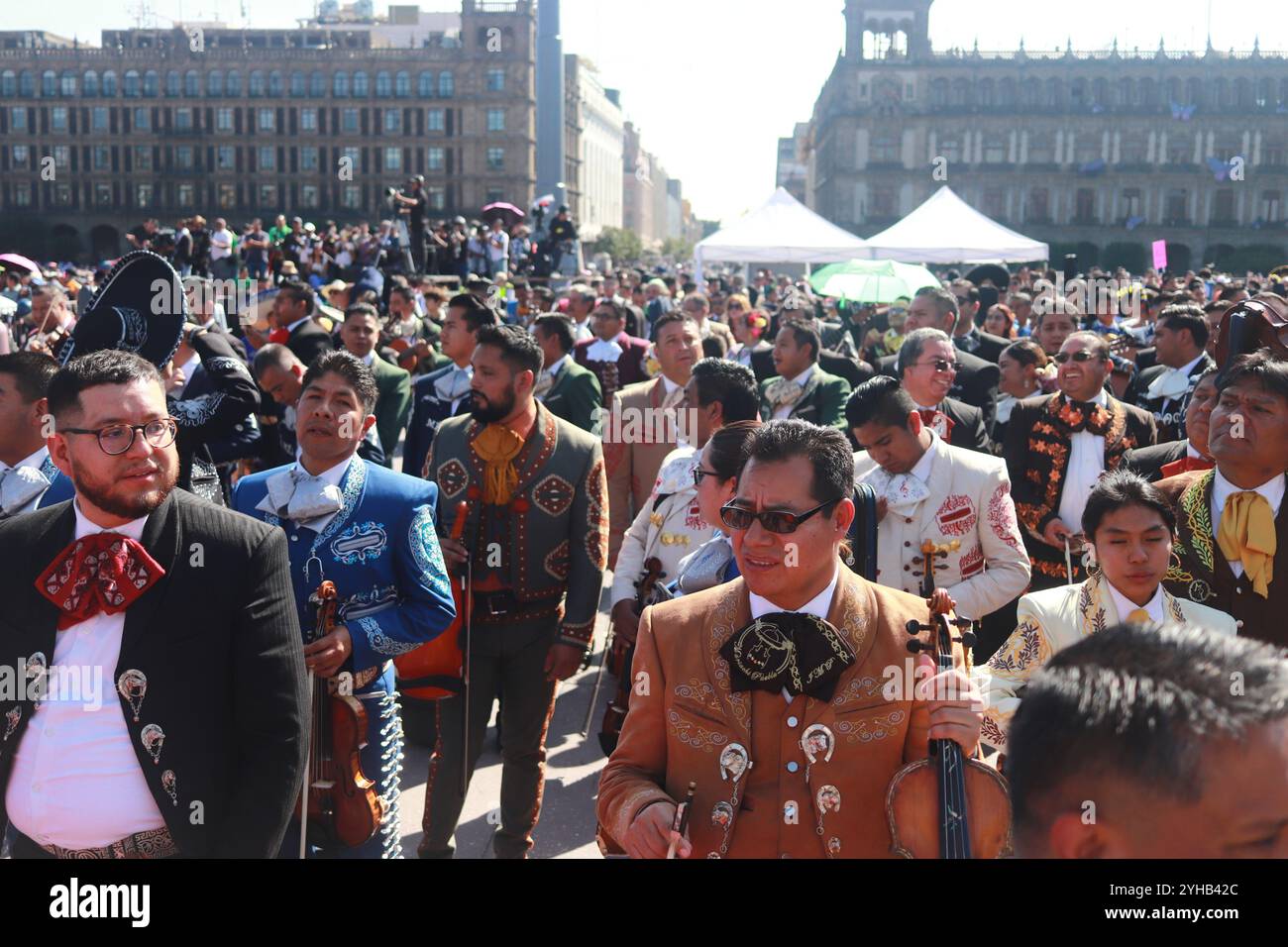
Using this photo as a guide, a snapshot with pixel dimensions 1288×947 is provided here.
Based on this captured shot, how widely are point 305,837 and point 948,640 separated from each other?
1.77 m

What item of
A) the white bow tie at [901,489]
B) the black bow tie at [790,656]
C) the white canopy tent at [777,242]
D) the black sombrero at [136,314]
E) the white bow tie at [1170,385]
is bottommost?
the black bow tie at [790,656]

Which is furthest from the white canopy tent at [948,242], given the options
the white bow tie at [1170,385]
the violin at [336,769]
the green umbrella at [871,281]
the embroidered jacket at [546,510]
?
the violin at [336,769]

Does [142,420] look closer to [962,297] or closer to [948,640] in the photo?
[948,640]

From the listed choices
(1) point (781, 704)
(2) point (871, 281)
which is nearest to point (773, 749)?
(1) point (781, 704)

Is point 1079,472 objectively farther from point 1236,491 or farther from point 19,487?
point 19,487

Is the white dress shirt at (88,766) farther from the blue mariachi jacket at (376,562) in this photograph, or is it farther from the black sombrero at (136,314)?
the black sombrero at (136,314)

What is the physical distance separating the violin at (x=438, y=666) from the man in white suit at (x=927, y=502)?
148 cm

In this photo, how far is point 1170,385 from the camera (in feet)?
24.1

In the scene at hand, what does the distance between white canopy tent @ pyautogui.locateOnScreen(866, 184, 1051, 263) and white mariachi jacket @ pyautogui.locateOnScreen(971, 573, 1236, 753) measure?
47.6ft

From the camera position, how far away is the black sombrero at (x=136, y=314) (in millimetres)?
4523

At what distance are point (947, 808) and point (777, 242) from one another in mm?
15565

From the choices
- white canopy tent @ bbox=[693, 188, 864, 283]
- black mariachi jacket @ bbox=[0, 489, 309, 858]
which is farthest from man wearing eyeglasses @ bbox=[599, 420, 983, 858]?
white canopy tent @ bbox=[693, 188, 864, 283]
